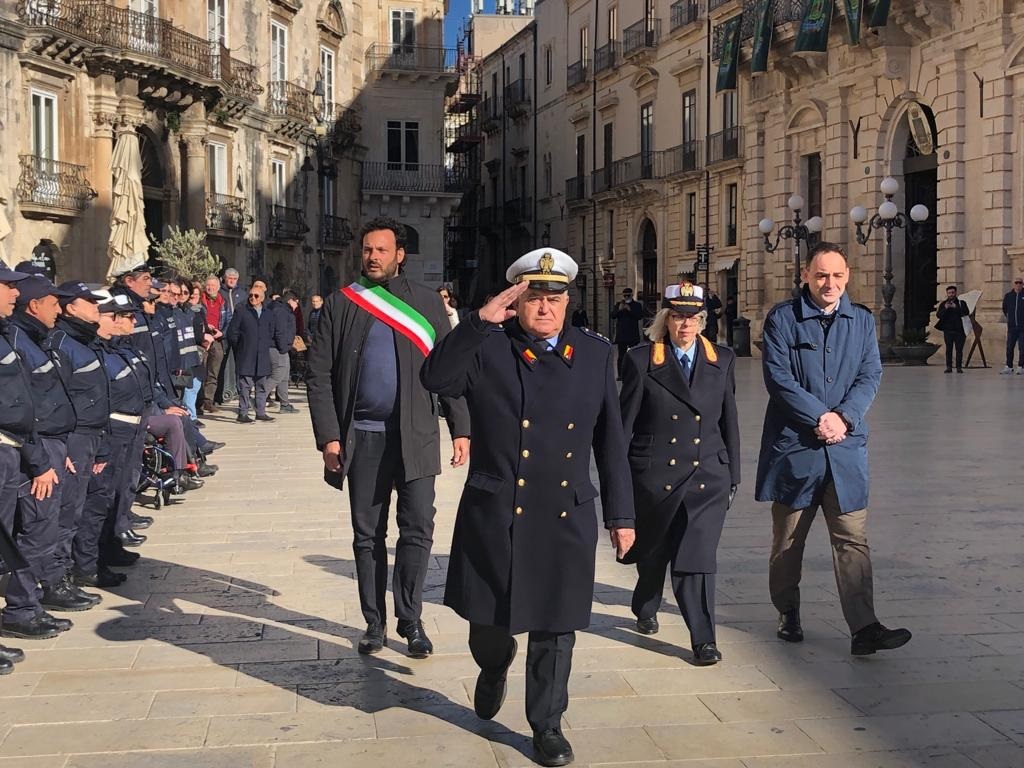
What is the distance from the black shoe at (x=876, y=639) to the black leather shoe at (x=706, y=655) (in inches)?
24.1

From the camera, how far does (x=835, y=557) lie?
5.96 meters

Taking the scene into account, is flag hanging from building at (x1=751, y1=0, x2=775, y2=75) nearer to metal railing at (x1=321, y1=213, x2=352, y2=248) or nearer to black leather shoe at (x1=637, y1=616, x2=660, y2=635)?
metal railing at (x1=321, y1=213, x2=352, y2=248)

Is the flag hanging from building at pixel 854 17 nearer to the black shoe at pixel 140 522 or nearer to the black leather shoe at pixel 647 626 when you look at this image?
the black shoe at pixel 140 522

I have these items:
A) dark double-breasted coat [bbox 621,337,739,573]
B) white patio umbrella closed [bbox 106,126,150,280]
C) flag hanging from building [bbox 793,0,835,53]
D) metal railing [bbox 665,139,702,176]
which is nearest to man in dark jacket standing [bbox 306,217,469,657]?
dark double-breasted coat [bbox 621,337,739,573]

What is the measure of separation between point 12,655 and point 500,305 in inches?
115

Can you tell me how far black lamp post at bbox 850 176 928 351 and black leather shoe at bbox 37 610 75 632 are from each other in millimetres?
22495

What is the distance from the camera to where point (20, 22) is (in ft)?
73.6

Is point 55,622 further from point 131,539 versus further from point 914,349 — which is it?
point 914,349

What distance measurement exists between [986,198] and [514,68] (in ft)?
128

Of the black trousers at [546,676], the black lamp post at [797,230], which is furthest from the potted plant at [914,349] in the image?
the black trousers at [546,676]

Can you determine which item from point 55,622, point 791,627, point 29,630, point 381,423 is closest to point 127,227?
point 55,622

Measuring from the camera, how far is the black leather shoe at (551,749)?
448cm

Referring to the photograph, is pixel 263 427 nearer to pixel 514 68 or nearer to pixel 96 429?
pixel 96 429

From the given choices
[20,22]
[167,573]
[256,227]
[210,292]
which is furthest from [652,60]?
[167,573]
